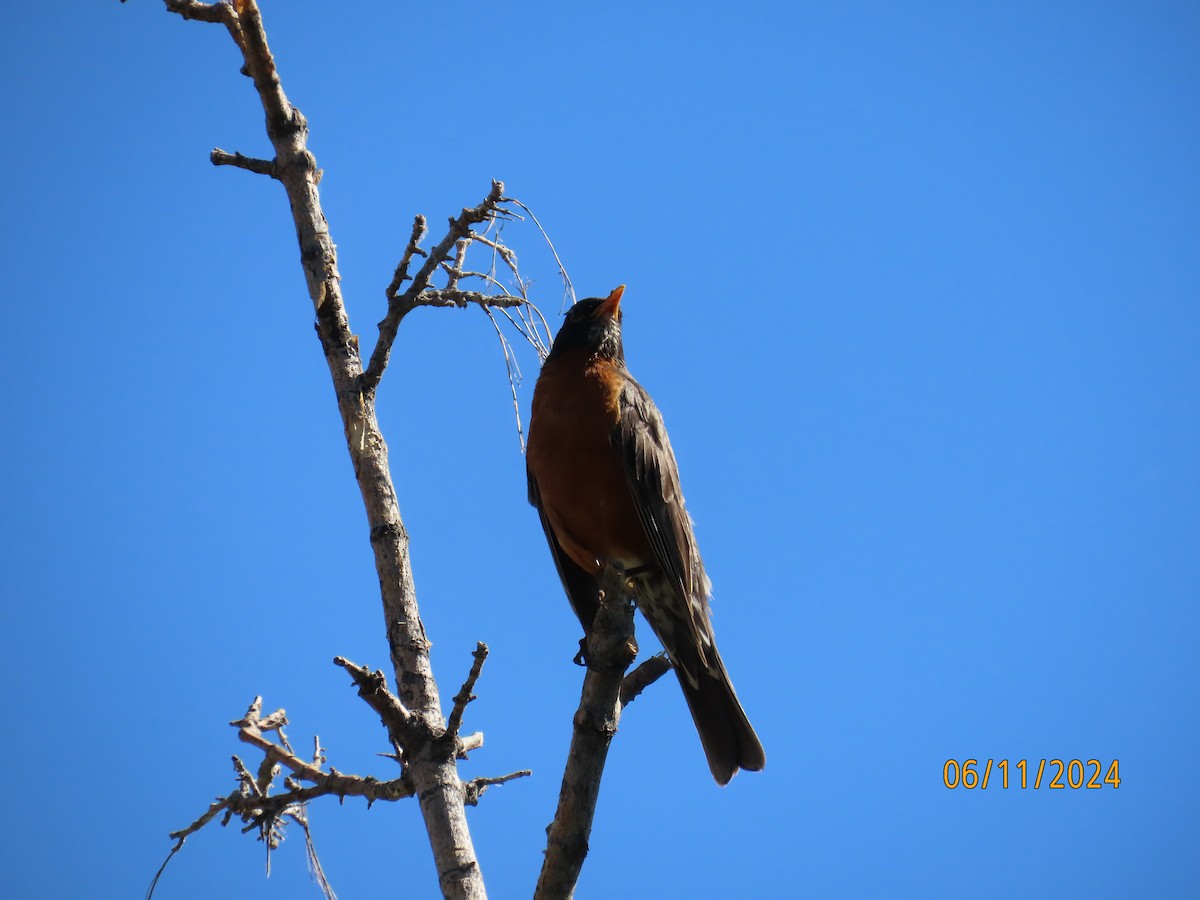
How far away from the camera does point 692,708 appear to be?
4.93 meters

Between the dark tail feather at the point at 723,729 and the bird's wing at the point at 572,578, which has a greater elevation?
the bird's wing at the point at 572,578

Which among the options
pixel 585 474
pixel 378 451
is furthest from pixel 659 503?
pixel 378 451

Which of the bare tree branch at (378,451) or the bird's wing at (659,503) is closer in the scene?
the bare tree branch at (378,451)

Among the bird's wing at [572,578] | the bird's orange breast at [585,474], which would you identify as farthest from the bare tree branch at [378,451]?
the bird's wing at [572,578]

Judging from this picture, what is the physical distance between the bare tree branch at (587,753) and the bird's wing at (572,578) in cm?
238

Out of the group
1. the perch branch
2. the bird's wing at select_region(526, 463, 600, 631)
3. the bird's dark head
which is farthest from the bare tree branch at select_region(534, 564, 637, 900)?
the bird's dark head

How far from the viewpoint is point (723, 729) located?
4.84 meters

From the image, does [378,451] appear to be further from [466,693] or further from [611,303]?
[611,303]

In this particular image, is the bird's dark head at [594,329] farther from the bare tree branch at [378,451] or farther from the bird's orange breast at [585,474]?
the bare tree branch at [378,451]

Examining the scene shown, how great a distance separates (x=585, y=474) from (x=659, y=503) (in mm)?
413

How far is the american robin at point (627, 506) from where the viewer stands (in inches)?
198

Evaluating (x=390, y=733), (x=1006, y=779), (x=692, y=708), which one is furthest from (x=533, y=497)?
(x=1006, y=779)

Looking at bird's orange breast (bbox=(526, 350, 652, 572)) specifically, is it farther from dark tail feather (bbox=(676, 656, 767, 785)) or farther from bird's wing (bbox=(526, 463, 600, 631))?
dark tail feather (bbox=(676, 656, 767, 785))

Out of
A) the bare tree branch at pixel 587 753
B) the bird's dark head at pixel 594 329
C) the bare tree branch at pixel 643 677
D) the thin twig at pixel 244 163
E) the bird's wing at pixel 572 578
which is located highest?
the bird's dark head at pixel 594 329
